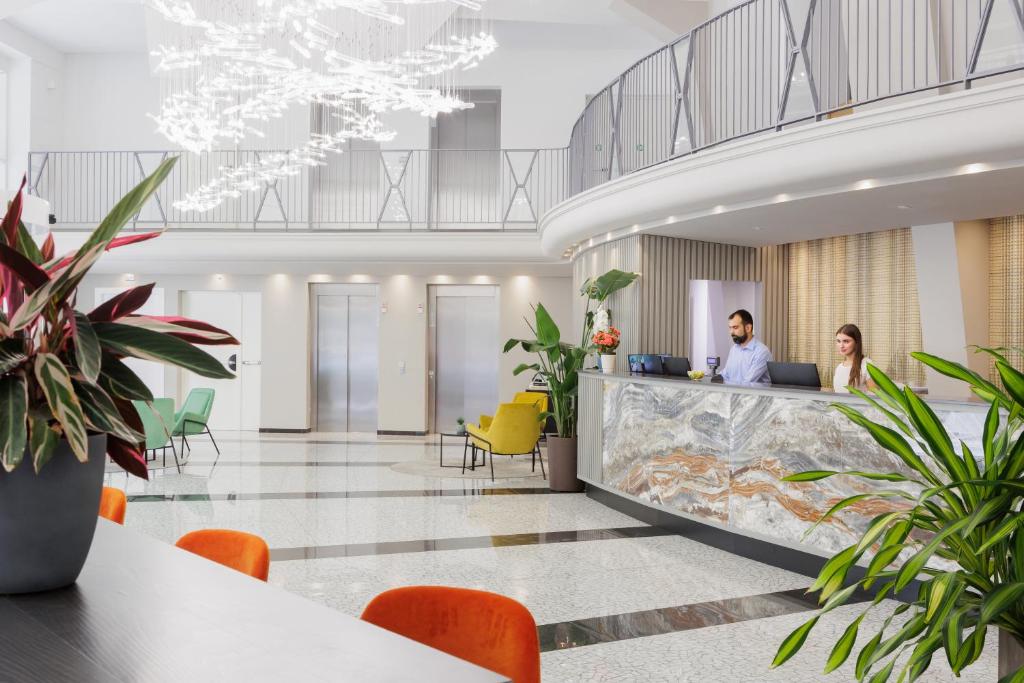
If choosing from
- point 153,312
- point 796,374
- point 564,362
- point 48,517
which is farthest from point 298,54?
point 48,517

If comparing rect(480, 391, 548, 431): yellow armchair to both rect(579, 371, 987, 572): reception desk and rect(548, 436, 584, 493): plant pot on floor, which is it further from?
rect(579, 371, 987, 572): reception desk

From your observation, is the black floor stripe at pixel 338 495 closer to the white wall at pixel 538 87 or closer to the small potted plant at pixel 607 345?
the small potted plant at pixel 607 345

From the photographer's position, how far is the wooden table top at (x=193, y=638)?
121 cm

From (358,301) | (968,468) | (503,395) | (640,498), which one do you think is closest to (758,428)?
(640,498)

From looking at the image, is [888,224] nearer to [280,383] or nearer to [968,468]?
[968,468]

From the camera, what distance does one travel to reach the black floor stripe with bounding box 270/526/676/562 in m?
5.87

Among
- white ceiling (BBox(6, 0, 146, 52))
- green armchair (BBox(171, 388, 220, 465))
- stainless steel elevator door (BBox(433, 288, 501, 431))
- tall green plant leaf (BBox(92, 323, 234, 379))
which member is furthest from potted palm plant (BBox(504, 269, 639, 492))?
white ceiling (BBox(6, 0, 146, 52))

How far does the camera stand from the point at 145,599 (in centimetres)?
157

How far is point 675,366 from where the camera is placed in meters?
7.64

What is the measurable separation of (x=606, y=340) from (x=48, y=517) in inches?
278

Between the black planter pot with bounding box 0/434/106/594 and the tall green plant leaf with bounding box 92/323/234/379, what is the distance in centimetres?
20

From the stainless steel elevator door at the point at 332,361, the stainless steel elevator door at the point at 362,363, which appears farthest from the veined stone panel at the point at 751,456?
the stainless steel elevator door at the point at 332,361

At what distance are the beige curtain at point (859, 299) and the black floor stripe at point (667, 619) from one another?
415 cm

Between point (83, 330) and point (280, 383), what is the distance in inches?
533
